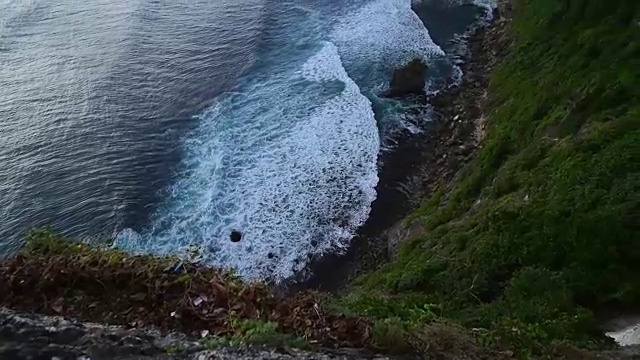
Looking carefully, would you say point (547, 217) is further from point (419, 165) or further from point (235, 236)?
point (235, 236)

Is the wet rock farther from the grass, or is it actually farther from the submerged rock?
the grass

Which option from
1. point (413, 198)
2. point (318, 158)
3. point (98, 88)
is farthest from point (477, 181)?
point (98, 88)

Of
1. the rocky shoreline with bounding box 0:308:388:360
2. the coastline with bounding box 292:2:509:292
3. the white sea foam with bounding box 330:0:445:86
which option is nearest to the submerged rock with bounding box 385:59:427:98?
the coastline with bounding box 292:2:509:292

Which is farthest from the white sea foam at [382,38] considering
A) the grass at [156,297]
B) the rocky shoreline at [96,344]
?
the rocky shoreline at [96,344]

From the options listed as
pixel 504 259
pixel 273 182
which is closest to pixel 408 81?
pixel 273 182

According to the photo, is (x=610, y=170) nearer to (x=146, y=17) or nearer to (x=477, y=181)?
(x=477, y=181)

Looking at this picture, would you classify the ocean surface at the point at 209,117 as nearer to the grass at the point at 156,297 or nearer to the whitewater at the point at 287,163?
the whitewater at the point at 287,163

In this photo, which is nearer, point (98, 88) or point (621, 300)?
point (621, 300)
